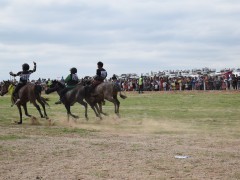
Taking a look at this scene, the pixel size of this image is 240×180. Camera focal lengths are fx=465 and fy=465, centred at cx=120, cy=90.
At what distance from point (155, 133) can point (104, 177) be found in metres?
7.55

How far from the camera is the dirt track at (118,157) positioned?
9172mm

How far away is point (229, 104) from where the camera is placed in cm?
3178

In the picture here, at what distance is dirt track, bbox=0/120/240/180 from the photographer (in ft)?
30.1

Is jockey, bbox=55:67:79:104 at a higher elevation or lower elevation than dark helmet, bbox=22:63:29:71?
lower

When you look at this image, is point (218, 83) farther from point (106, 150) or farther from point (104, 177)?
point (104, 177)

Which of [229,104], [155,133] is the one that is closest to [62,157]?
[155,133]

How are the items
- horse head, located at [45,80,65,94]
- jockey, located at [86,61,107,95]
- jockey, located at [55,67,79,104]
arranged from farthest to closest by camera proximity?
jockey, located at [86,61,107,95] < horse head, located at [45,80,65,94] < jockey, located at [55,67,79,104]

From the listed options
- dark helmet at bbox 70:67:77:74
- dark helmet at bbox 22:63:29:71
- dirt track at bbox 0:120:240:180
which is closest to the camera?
dirt track at bbox 0:120:240:180

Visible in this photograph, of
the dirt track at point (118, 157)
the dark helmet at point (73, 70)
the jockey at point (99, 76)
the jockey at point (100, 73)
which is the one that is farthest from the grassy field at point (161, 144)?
the jockey at point (100, 73)

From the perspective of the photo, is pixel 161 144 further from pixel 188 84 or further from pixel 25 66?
pixel 188 84

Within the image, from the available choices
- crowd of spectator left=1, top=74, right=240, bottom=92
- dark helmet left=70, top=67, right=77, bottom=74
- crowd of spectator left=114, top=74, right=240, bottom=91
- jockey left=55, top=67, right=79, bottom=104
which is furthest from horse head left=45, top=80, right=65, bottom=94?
crowd of spectator left=114, top=74, right=240, bottom=91

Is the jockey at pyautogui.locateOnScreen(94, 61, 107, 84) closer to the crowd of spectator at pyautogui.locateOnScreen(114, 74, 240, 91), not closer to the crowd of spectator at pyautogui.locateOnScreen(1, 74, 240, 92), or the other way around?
the crowd of spectator at pyautogui.locateOnScreen(1, 74, 240, 92)

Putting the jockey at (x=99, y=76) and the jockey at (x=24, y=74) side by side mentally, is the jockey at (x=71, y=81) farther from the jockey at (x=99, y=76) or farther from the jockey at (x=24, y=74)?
the jockey at (x=24, y=74)

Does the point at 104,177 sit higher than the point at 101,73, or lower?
lower
